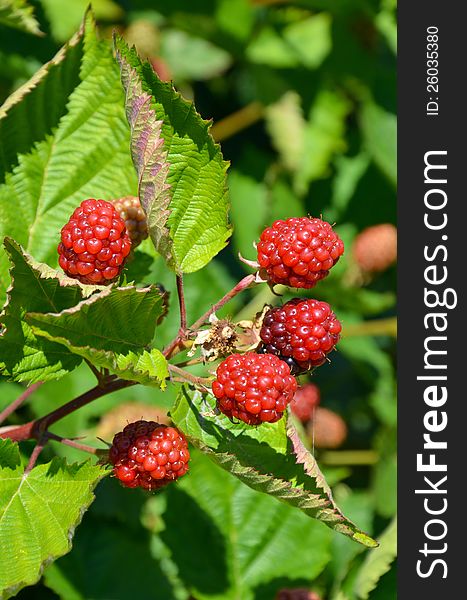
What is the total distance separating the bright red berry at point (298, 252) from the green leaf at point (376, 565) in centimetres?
102

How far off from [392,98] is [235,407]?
2.36 m

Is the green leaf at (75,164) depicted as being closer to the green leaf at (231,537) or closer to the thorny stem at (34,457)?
the thorny stem at (34,457)

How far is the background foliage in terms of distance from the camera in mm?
1979

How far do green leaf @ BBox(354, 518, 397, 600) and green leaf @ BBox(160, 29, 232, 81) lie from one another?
2184mm

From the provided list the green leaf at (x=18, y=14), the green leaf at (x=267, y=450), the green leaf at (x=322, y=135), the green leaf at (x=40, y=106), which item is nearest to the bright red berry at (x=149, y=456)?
the green leaf at (x=267, y=450)

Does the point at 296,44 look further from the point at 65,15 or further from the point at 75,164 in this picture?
the point at 75,164

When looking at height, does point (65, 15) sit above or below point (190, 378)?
above

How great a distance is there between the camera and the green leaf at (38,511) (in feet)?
5.22

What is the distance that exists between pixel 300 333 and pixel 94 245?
40 cm

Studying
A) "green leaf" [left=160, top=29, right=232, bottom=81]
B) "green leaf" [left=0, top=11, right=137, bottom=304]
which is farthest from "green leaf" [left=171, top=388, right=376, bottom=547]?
"green leaf" [left=160, top=29, right=232, bottom=81]

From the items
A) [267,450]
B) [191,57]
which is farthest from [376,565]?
[191,57]

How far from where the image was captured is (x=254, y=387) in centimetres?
147

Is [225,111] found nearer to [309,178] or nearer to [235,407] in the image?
[309,178]

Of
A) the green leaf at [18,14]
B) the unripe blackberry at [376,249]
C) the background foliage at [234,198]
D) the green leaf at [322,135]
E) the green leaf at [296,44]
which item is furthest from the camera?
the green leaf at [322,135]
